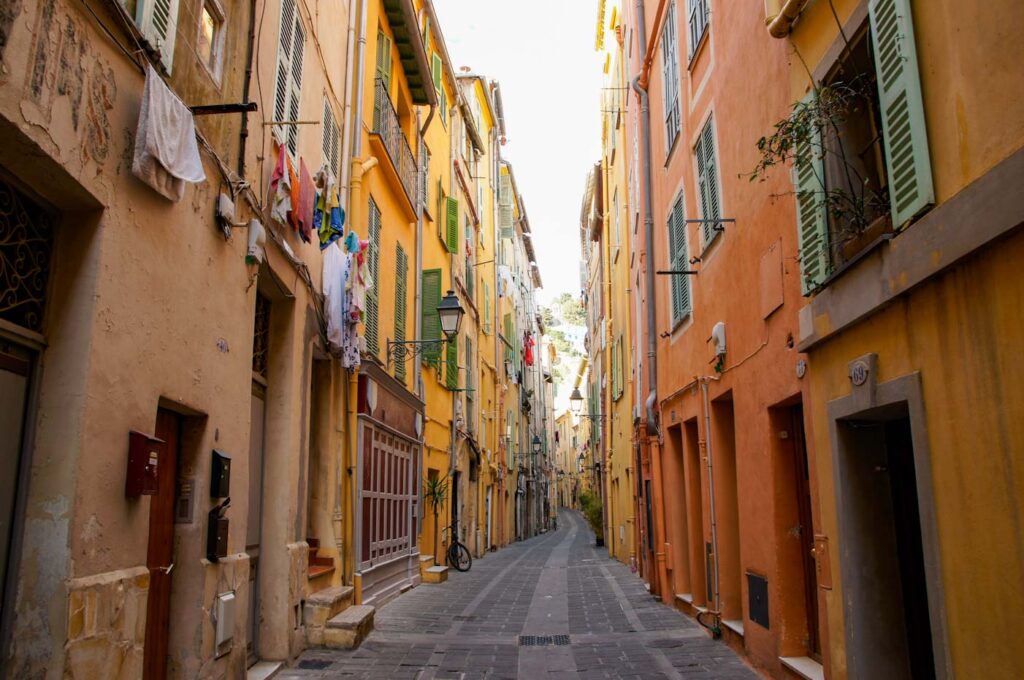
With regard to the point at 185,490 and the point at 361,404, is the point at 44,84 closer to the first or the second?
the point at 185,490

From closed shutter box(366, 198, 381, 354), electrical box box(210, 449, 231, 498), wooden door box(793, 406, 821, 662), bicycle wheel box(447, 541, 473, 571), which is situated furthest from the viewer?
bicycle wheel box(447, 541, 473, 571)

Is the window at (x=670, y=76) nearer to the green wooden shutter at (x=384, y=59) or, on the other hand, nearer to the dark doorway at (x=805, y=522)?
the green wooden shutter at (x=384, y=59)

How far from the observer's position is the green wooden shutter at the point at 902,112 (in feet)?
14.4

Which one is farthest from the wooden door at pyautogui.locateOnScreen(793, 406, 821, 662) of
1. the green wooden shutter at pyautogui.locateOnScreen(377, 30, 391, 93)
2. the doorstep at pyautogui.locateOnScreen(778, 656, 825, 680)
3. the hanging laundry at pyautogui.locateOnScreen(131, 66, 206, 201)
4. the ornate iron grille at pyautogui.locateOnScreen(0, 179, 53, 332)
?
the green wooden shutter at pyautogui.locateOnScreen(377, 30, 391, 93)

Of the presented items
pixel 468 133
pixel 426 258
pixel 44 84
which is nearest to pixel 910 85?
pixel 44 84

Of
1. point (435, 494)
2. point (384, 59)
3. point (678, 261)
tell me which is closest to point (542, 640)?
point (678, 261)

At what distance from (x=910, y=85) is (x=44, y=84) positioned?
4325 mm

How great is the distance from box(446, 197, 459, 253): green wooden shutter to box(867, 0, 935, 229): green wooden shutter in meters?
15.0

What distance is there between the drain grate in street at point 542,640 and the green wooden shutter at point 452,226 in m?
11.4

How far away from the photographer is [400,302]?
563 inches

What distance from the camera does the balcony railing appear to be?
12.6 meters

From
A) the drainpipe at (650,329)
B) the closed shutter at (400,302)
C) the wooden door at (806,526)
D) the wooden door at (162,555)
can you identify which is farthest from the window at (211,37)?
the drainpipe at (650,329)

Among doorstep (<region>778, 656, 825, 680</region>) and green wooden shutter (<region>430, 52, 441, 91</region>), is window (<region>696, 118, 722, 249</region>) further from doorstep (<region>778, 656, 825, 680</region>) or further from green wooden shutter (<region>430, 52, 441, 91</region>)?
green wooden shutter (<region>430, 52, 441, 91</region>)

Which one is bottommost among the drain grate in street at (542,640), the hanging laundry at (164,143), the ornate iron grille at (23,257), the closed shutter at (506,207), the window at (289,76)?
the drain grate in street at (542,640)
